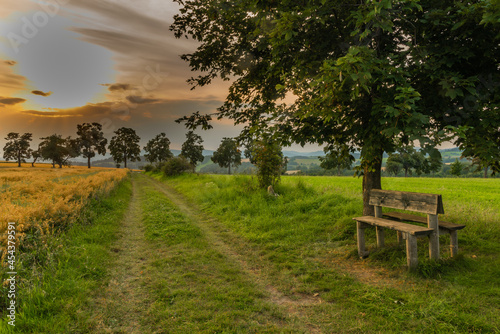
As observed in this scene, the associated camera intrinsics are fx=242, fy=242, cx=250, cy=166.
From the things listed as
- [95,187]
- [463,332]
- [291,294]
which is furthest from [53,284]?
[95,187]

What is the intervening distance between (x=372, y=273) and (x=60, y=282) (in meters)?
6.01

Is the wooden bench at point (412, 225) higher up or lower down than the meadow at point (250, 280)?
higher up

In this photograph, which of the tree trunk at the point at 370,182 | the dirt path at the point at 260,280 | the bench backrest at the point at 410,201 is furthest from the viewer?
the tree trunk at the point at 370,182

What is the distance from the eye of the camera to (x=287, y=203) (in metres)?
10.7

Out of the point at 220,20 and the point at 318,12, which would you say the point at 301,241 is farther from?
the point at 220,20

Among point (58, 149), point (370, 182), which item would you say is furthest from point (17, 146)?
point (370, 182)

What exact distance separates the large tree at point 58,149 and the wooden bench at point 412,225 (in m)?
87.2

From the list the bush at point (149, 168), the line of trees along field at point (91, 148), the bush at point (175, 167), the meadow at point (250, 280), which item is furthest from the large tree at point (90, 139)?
the meadow at point (250, 280)

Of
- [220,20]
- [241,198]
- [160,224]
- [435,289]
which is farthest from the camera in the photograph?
[241,198]

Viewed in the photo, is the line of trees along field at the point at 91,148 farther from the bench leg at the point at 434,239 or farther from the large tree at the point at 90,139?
the bench leg at the point at 434,239

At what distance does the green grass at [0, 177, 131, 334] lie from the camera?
333cm

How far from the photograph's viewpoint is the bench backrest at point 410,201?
16.1 feet

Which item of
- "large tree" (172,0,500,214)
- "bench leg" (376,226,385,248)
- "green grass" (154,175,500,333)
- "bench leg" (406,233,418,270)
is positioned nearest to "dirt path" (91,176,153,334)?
"green grass" (154,175,500,333)

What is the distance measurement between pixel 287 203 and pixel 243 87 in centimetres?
532
